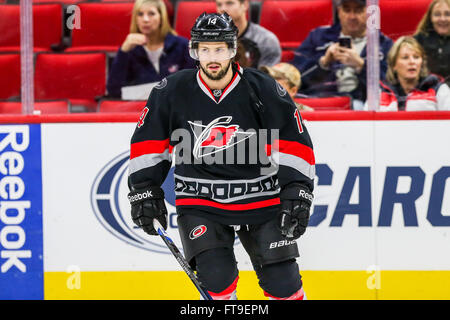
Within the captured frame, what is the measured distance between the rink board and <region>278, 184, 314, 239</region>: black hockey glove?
756mm

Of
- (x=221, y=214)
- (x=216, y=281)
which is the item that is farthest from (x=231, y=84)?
(x=216, y=281)

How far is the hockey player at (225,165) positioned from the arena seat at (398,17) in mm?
890

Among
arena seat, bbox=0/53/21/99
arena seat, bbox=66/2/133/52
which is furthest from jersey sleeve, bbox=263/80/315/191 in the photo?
arena seat, bbox=0/53/21/99

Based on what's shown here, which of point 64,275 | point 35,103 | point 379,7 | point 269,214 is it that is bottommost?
point 64,275

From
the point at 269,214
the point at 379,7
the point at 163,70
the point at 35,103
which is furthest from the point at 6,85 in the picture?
the point at 379,7

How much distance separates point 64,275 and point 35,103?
82cm

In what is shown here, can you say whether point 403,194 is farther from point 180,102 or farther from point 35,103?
point 35,103

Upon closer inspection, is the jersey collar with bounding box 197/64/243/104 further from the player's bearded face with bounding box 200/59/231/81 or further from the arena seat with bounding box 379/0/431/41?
the arena seat with bounding box 379/0/431/41

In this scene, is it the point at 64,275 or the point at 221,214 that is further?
the point at 64,275

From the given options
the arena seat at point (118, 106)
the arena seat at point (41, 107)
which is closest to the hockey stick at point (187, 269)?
the arena seat at point (118, 106)

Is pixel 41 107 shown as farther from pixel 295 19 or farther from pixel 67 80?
pixel 295 19

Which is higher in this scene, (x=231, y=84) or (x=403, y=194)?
(x=231, y=84)

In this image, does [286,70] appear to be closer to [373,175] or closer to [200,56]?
[373,175]

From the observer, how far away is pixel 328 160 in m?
3.98
